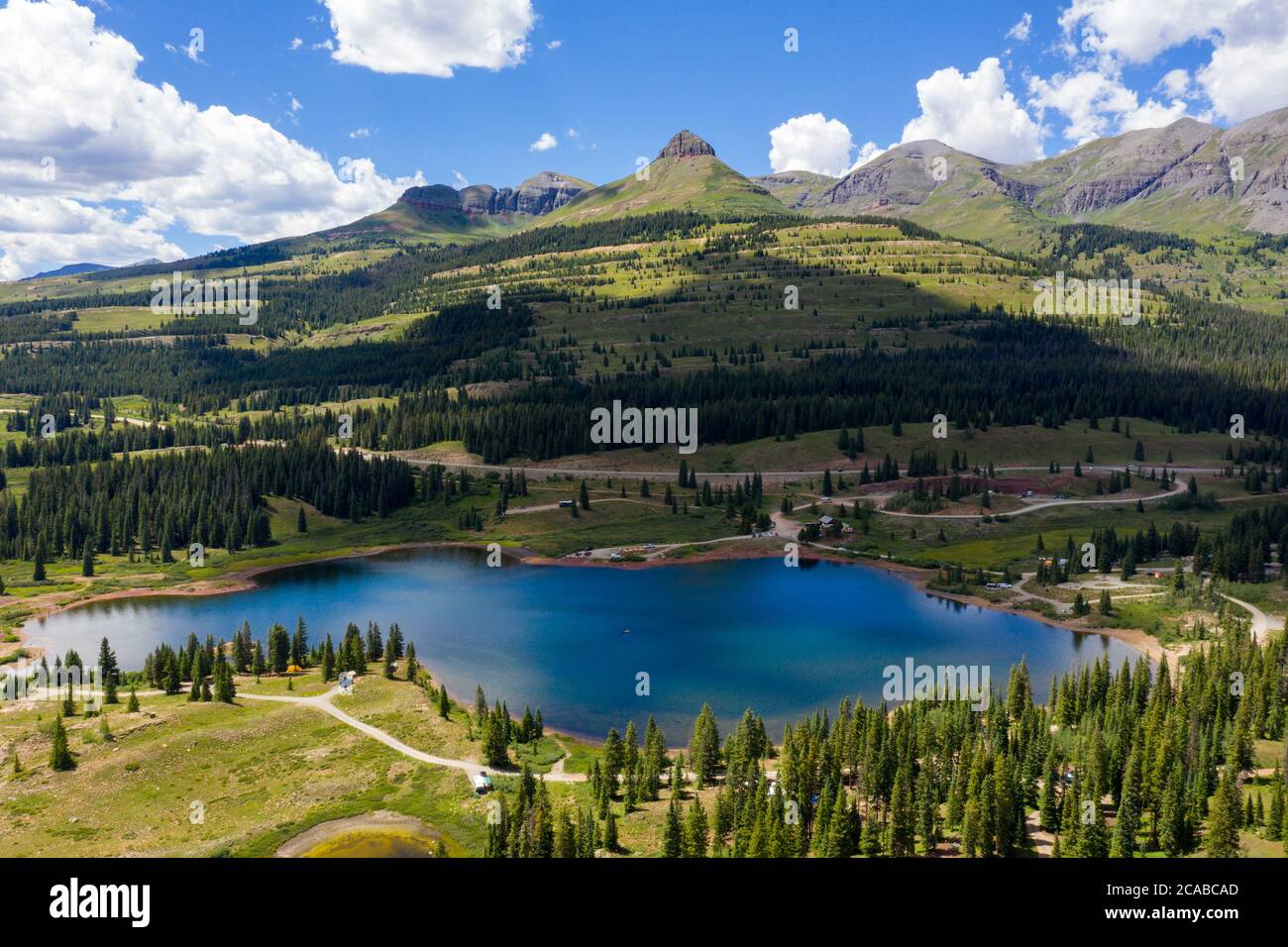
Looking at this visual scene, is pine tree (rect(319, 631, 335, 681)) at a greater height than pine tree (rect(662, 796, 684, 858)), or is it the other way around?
pine tree (rect(319, 631, 335, 681))

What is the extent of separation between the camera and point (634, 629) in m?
119

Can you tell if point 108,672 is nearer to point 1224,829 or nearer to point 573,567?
point 573,567

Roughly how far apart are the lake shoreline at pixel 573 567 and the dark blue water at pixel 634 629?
6.58ft

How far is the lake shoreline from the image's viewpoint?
113m

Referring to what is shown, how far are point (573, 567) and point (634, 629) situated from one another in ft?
130

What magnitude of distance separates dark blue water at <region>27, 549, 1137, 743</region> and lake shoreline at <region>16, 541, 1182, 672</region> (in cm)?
201

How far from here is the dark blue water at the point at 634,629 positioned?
3770 inches

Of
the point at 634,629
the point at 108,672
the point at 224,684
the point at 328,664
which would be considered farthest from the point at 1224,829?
the point at 108,672

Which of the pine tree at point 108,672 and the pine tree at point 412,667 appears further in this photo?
the pine tree at point 412,667

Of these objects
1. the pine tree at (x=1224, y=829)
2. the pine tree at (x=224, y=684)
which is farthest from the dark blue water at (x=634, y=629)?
the pine tree at (x=1224, y=829)

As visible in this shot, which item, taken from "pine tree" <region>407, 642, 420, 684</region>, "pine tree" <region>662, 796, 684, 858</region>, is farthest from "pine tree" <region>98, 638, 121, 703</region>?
"pine tree" <region>662, 796, 684, 858</region>

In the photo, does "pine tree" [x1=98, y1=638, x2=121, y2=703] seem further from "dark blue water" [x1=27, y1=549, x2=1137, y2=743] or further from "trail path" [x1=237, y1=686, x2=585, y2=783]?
"dark blue water" [x1=27, y1=549, x2=1137, y2=743]

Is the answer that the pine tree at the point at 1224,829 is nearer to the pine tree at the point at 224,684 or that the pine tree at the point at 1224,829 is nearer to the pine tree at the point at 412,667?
the pine tree at the point at 412,667
